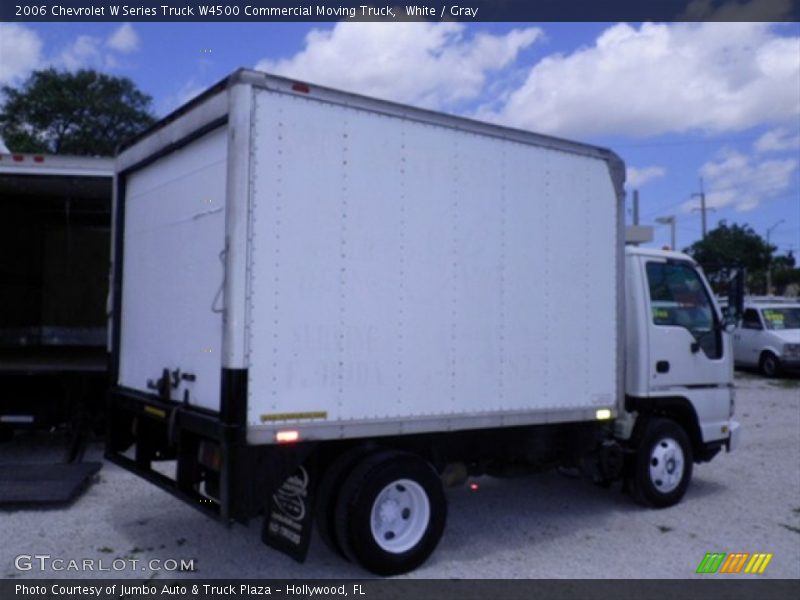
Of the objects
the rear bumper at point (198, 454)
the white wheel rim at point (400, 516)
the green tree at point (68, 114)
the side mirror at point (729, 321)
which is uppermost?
the green tree at point (68, 114)

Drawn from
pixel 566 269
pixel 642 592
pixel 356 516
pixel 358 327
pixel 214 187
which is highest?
pixel 214 187

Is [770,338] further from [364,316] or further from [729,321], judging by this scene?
[364,316]

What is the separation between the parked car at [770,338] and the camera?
19.0 metres

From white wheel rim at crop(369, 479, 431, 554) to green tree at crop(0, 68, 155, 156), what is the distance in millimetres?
32461

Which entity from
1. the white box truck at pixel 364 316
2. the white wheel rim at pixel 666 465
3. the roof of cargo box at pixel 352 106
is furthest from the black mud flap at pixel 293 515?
the white wheel rim at pixel 666 465

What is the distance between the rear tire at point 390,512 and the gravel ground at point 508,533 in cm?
22

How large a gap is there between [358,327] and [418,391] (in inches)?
25.5

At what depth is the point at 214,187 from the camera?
5109 mm

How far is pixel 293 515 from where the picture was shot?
5.12 meters

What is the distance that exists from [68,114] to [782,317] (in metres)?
30.8

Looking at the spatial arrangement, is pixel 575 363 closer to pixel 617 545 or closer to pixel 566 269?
pixel 566 269

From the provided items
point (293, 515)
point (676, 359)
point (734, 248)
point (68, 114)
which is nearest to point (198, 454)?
point (293, 515)

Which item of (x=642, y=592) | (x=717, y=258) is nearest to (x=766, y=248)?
(x=717, y=258)

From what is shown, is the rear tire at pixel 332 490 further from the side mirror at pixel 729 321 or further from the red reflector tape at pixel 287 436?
the side mirror at pixel 729 321
